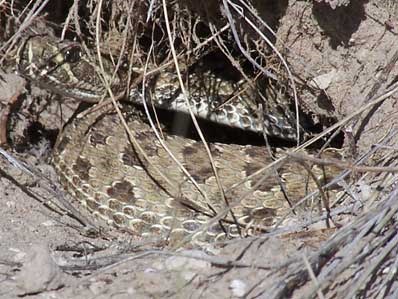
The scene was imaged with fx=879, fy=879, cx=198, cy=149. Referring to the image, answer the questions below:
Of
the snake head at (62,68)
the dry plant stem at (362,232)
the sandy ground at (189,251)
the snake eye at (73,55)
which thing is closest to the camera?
the dry plant stem at (362,232)

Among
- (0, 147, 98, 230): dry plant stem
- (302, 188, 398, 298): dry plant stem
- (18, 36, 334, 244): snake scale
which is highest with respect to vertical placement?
(302, 188, 398, 298): dry plant stem

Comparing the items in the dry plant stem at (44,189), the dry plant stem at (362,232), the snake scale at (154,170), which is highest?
the dry plant stem at (362,232)

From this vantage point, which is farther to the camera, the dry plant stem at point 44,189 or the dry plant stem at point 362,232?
the dry plant stem at point 44,189

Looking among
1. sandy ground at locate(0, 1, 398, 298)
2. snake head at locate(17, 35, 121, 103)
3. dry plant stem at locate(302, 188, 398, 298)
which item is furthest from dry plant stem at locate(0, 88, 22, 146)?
dry plant stem at locate(302, 188, 398, 298)

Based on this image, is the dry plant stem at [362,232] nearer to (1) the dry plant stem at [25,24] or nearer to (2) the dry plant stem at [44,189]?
(2) the dry plant stem at [44,189]

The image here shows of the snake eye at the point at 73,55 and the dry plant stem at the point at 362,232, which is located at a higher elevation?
the dry plant stem at the point at 362,232

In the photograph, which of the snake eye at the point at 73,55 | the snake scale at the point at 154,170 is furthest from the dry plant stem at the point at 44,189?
the snake eye at the point at 73,55

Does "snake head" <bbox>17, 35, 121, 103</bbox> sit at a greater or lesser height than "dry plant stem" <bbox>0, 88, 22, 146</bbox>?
greater

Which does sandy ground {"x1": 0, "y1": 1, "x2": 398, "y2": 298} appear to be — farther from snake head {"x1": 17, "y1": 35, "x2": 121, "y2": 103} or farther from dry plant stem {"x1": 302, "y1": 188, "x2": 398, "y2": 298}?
snake head {"x1": 17, "y1": 35, "x2": 121, "y2": 103}
